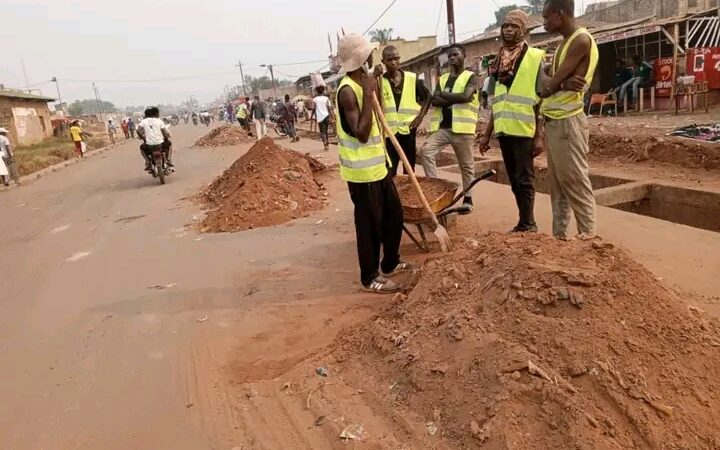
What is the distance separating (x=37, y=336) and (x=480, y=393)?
3383 millimetres

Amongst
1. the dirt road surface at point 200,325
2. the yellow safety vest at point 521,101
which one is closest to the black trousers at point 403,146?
the dirt road surface at point 200,325

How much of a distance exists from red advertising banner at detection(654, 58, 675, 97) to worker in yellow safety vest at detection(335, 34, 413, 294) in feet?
42.1

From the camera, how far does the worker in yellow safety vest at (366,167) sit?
12.2ft

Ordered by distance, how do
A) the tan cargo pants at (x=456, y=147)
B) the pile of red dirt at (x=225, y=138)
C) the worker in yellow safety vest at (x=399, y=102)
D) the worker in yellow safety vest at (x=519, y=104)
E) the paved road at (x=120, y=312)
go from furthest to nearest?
the pile of red dirt at (x=225, y=138) < the tan cargo pants at (x=456, y=147) < the worker in yellow safety vest at (x=399, y=102) < the worker in yellow safety vest at (x=519, y=104) < the paved road at (x=120, y=312)

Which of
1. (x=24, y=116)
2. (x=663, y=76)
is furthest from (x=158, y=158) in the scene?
(x=24, y=116)

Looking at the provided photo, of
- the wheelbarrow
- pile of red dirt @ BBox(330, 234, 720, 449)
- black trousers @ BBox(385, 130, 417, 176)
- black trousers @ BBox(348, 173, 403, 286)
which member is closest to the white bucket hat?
black trousers @ BBox(348, 173, 403, 286)

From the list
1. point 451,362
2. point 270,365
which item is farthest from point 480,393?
point 270,365

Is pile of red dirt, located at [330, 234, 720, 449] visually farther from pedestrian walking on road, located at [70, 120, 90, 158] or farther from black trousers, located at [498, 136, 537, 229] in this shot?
pedestrian walking on road, located at [70, 120, 90, 158]

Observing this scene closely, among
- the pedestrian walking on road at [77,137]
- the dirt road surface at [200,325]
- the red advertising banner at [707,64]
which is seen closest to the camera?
the dirt road surface at [200,325]

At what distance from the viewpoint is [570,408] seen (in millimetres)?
2152

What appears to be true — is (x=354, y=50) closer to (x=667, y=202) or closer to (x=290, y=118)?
(x=667, y=202)

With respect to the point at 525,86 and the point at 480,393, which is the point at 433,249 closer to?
the point at 525,86

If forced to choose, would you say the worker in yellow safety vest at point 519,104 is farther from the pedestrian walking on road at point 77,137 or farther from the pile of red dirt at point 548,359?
the pedestrian walking on road at point 77,137

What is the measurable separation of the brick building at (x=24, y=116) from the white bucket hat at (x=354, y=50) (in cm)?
2970
